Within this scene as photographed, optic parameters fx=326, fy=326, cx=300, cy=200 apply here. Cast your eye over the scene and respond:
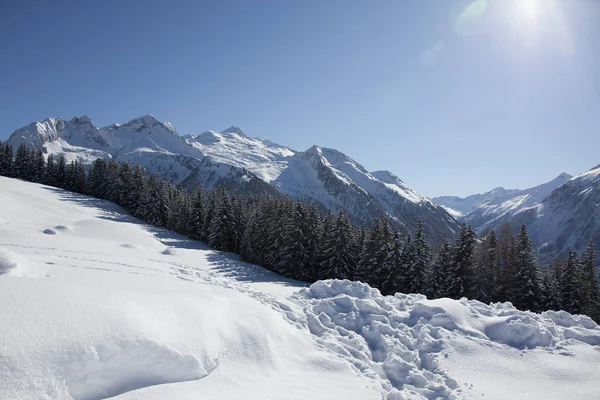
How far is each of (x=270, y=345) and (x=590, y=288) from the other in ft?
105

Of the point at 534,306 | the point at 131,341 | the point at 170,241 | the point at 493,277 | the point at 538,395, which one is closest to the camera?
the point at 131,341

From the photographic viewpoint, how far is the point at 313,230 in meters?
36.5

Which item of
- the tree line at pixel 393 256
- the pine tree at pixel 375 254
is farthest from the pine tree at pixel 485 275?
the pine tree at pixel 375 254

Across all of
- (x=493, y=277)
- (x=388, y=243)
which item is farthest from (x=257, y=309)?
(x=493, y=277)

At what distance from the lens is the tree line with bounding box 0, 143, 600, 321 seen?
2816 cm

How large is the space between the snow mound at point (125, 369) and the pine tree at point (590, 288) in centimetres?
3301

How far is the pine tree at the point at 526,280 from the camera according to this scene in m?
28.1

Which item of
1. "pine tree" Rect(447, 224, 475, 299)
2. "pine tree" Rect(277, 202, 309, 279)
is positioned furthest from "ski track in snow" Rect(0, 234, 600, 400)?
"pine tree" Rect(277, 202, 309, 279)

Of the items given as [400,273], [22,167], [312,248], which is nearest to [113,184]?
[22,167]

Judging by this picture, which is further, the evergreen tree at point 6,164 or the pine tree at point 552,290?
the evergreen tree at point 6,164

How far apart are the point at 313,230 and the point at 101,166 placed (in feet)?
178

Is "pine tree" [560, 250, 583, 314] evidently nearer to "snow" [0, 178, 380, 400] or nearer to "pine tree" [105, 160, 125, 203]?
"snow" [0, 178, 380, 400]

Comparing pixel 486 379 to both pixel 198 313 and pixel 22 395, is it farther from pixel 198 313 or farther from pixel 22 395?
pixel 22 395

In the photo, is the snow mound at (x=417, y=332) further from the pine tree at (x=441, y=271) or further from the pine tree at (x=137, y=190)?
the pine tree at (x=137, y=190)
